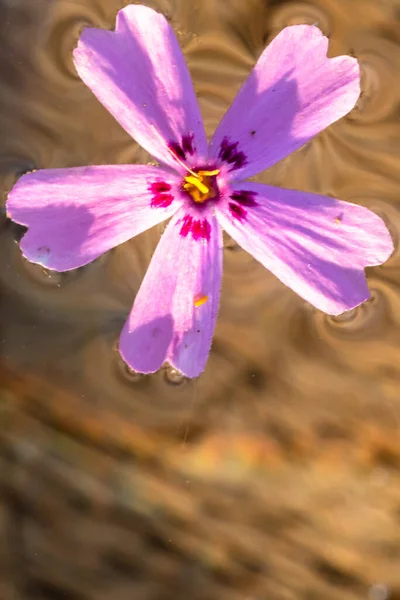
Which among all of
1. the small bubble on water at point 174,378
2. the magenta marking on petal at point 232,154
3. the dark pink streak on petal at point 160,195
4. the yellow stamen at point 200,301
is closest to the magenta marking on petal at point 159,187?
the dark pink streak on petal at point 160,195

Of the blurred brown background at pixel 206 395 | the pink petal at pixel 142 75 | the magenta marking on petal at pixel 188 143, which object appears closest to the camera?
the pink petal at pixel 142 75

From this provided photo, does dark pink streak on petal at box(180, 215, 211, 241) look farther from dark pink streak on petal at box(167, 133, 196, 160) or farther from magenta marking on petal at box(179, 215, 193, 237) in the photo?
dark pink streak on petal at box(167, 133, 196, 160)

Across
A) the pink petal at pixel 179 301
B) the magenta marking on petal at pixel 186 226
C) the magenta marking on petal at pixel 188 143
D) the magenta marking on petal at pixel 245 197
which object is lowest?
the pink petal at pixel 179 301

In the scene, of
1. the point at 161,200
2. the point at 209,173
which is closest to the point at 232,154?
the point at 209,173

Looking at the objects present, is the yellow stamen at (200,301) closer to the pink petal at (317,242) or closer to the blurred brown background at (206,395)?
the pink petal at (317,242)

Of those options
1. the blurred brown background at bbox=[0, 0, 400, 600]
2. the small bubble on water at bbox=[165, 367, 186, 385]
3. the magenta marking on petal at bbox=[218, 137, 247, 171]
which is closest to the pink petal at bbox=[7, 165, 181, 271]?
the magenta marking on petal at bbox=[218, 137, 247, 171]

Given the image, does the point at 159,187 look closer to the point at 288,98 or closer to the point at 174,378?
the point at 288,98

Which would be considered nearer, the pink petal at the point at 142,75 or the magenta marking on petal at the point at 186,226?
the pink petal at the point at 142,75

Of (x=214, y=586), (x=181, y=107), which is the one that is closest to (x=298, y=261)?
(x=181, y=107)
